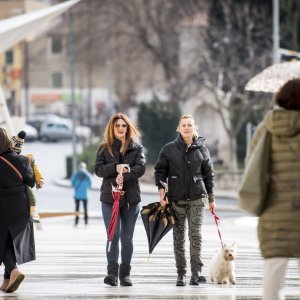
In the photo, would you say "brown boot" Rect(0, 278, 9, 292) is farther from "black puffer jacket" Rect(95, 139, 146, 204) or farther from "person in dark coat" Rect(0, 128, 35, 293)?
"black puffer jacket" Rect(95, 139, 146, 204)

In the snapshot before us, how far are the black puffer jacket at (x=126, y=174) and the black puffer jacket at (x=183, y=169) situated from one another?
20 cm

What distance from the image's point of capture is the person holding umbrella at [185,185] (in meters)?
14.5

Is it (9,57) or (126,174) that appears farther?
(9,57)

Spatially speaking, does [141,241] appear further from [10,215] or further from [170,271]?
[10,215]

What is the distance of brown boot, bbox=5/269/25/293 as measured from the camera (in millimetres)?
13648

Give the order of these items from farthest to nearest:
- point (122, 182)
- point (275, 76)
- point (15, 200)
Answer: point (275, 76) < point (122, 182) < point (15, 200)

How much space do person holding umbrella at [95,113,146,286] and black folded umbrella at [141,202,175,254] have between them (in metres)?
0.21

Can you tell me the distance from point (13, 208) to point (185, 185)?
177 centimetres

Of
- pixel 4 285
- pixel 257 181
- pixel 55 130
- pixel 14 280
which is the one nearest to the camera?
pixel 257 181

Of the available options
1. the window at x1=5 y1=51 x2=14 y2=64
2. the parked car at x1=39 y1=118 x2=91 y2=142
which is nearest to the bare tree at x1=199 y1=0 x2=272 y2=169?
the parked car at x1=39 y1=118 x2=91 y2=142

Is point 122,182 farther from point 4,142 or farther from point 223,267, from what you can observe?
point 223,267

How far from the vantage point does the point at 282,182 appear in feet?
31.1

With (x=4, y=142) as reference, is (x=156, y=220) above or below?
below

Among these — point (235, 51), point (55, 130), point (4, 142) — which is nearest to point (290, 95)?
point (4, 142)
